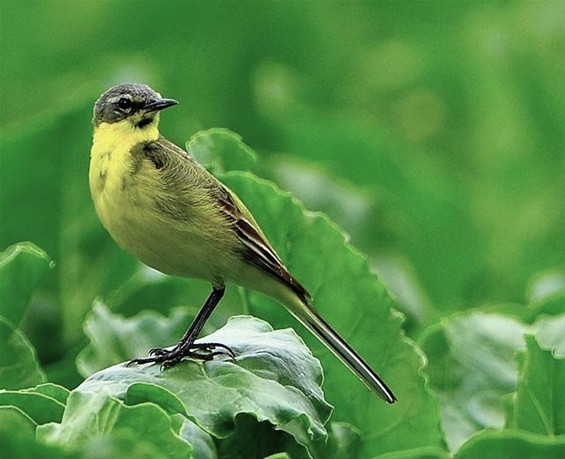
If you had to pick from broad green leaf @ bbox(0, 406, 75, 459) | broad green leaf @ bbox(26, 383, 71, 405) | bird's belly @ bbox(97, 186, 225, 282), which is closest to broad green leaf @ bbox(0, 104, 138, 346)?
bird's belly @ bbox(97, 186, 225, 282)

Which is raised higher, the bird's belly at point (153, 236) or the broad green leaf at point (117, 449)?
the broad green leaf at point (117, 449)

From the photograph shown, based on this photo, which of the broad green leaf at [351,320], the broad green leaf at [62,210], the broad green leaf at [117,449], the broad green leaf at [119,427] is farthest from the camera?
the broad green leaf at [62,210]

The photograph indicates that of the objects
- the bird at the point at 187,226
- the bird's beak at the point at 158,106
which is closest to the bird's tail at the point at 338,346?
the bird at the point at 187,226

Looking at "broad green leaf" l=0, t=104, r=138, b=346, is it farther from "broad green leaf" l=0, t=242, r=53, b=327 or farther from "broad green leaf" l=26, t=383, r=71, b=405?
"broad green leaf" l=26, t=383, r=71, b=405

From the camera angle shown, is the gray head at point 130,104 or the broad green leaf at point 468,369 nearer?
the broad green leaf at point 468,369

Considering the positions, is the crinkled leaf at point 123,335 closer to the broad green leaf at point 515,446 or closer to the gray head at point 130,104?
the gray head at point 130,104

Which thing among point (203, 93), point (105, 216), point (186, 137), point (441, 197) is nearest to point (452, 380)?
point (105, 216)
